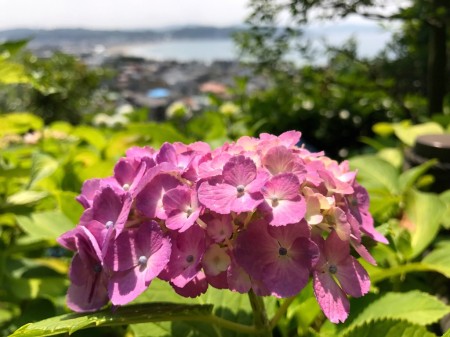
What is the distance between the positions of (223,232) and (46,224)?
535 mm

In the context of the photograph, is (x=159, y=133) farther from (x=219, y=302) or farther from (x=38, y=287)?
(x=219, y=302)

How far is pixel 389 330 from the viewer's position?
682 mm

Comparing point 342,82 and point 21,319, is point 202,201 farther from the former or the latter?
point 342,82

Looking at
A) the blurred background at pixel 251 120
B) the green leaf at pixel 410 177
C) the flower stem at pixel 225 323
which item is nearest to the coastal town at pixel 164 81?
the blurred background at pixel 251 120

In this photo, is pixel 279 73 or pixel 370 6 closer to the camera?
pixel 370 6

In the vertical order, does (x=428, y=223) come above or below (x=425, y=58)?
above

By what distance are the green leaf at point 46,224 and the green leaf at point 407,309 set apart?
0.55 m

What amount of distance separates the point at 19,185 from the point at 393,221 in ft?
3.08

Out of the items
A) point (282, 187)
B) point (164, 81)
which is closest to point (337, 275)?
point (282, 187)

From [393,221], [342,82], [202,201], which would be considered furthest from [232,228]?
[342,82]

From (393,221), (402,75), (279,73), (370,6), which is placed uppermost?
(370,6)

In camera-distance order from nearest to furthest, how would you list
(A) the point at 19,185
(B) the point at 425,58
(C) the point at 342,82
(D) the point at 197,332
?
(D) the point at 197,332 < (A) the point at 19,185 < (C) the point at 342,82 < (B) the point at 425,58

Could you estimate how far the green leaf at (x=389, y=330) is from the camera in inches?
26.6

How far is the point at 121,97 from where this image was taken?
8180mm
